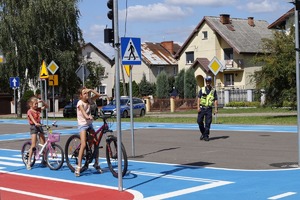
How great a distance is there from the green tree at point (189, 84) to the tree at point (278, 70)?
34176 millimetres

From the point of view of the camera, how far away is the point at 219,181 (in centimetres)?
1012

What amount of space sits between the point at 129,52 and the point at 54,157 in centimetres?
289

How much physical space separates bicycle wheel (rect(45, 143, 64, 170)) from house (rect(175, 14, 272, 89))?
4992 cm

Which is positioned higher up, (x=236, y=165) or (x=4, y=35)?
(x=4, y=35)

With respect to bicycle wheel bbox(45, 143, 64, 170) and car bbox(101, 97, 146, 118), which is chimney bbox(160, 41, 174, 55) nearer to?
car bbox(101, 97, 146, 118)

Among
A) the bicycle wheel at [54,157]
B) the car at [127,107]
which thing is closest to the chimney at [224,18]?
the car at [127,107]

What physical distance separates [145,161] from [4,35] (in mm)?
29938

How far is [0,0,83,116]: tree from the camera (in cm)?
4112

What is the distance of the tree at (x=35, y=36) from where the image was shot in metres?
41.1

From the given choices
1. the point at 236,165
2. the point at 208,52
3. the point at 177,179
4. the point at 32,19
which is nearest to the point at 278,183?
the point at 177,179

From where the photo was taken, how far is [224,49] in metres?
64.9

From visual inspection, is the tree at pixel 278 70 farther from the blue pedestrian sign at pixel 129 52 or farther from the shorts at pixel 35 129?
the shorts at pixel 35 129

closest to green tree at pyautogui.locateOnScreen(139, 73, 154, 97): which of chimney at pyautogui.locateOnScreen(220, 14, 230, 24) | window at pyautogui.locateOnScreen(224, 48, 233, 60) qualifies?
window at pyautogui.locateOnScreen(224, 48, 233, 60)

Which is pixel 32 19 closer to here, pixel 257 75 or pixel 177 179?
pixel 257 75
